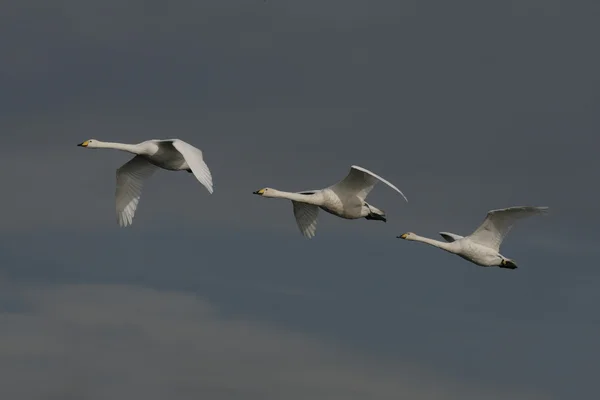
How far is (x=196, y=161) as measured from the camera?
172 feet

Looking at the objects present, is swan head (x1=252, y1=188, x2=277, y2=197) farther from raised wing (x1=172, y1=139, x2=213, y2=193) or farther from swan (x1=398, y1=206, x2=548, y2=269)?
swan (x1=398, y1=206, x2=548, y2=269)

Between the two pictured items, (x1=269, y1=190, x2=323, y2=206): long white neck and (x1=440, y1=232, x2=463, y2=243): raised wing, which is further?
(x1=440, y1=232, x2=463, y2=243): raised wing

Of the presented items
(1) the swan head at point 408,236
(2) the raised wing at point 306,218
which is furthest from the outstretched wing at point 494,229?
(2) the raised wing at point 306,218

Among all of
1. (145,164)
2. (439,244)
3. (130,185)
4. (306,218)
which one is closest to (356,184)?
(439,244)

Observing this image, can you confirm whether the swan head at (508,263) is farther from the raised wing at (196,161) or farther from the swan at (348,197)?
the raised wing at (196,161)

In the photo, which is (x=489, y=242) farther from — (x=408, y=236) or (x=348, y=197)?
(x=348, y=197)

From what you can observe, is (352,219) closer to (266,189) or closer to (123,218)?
(266,189)

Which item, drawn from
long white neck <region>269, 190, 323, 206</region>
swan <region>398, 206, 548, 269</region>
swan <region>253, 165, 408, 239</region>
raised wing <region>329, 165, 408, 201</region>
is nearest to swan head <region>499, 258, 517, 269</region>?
swan <region>398, 206, 548, 269</region>

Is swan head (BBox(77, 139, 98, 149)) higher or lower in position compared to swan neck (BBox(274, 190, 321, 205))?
higher

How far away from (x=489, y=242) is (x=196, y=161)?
11694 mm

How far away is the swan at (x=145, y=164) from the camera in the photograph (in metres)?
52.3

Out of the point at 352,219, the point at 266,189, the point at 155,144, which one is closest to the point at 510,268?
the point at 352,219

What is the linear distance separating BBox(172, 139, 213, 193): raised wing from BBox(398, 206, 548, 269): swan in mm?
9593

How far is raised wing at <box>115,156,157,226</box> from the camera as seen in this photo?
61.5 meters
